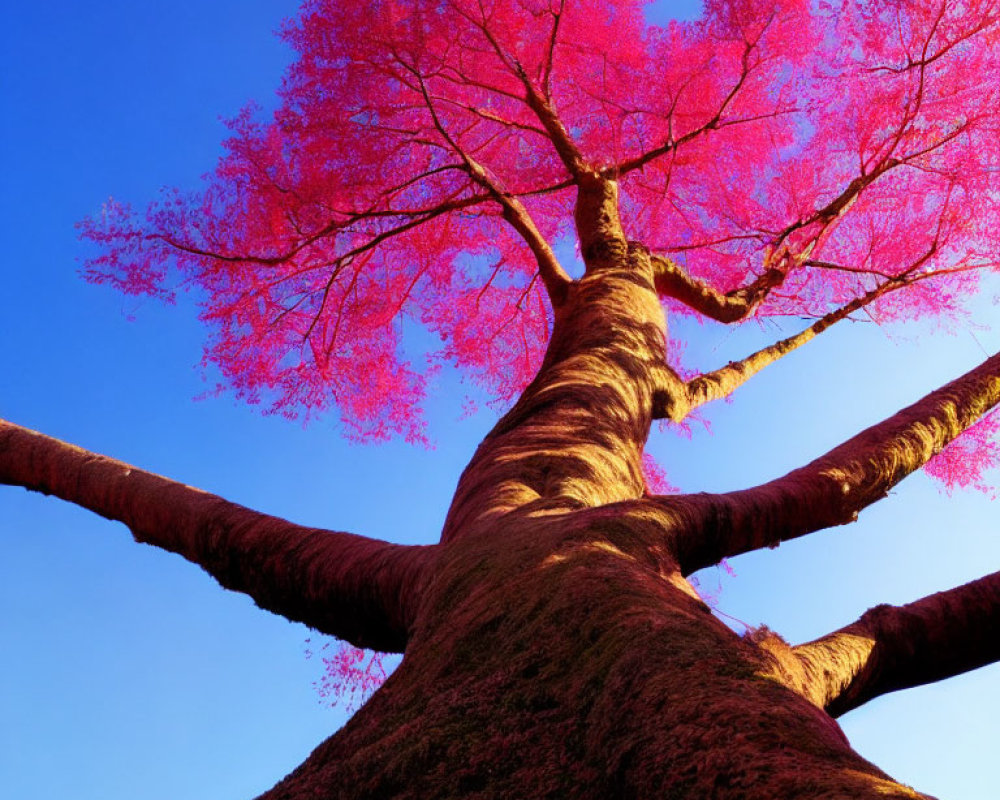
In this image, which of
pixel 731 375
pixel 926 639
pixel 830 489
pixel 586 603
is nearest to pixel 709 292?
pixel 731 375

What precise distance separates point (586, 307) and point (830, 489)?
5.72 ft

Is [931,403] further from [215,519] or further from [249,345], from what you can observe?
[249,345]

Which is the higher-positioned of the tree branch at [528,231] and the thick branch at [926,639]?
the tree branch at [528,231]

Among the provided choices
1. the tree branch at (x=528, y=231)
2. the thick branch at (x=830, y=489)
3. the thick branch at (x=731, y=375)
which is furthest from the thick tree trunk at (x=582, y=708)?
the tree branch at (x=528, y=231)

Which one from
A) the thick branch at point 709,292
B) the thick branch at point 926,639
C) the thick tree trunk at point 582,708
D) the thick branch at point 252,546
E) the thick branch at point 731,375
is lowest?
the thick tree trunk at point 582,708

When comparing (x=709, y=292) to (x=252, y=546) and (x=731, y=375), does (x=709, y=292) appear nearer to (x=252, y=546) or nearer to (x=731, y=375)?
(x=731, y=375)

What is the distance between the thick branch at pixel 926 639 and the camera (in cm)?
216

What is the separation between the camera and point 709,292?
187 inches

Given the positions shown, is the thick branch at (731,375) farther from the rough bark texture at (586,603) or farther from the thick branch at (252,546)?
the thick branch at (252,546)

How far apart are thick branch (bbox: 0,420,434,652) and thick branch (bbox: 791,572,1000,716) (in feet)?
4.50

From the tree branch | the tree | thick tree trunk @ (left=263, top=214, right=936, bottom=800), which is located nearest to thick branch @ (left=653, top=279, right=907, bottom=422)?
the tree

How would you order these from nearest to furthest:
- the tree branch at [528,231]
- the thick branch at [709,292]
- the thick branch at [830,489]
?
the thick branch at [830,489]
the tree branch at [528,231]
the thick branch at [709,292]

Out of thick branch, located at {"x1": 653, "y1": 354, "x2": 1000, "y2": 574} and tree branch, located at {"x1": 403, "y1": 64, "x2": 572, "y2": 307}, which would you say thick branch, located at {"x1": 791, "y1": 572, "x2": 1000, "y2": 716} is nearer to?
thick branch, located at {"x1": 653, "y1": 354, "x2": 1000, "y2": 574}

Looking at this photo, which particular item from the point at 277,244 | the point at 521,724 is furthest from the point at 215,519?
the point at 277,244
